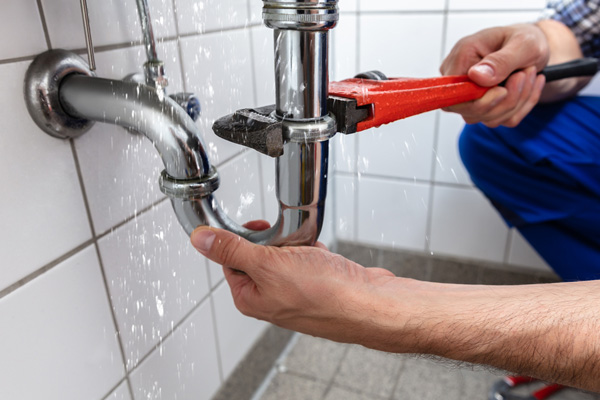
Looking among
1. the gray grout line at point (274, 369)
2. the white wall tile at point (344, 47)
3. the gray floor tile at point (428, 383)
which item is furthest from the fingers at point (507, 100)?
the gray grout line at point (274, 369)

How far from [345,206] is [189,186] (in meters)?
0.71

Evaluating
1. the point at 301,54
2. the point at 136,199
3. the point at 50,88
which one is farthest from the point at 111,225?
the point at 301,54

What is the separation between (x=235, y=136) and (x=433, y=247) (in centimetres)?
75

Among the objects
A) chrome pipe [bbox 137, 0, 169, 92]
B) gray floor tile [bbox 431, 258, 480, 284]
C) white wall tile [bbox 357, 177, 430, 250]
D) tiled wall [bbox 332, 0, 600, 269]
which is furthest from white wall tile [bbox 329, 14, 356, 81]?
chrome pipe [bbox 137, 0, 169, 92]

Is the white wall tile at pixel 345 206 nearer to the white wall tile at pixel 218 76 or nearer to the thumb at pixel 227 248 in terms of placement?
the white wall tile at pixel 218 76

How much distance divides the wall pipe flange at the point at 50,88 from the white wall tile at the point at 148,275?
12 centimetres

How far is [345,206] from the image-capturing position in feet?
3.37

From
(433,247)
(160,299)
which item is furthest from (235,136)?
(433,247)

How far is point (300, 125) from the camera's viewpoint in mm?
317

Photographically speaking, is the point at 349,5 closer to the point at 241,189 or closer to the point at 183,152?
the point at 241,189

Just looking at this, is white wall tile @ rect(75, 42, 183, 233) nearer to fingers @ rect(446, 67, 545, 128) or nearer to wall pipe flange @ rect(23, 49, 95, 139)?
wall pipe flange @ rect(23, 49, 95, 139)

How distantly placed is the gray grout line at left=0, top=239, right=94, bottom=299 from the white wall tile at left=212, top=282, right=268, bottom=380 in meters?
0.26

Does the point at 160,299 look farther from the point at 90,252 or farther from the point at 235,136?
the point at 235,136

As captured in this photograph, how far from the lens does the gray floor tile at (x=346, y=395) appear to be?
0.80m
